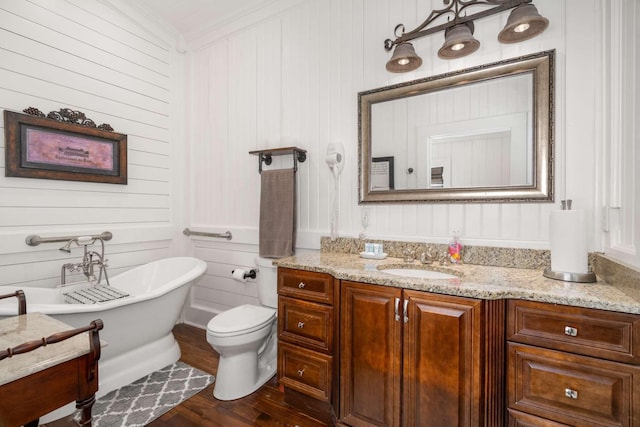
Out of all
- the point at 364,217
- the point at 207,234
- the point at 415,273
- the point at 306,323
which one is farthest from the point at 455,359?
the point at 207,234

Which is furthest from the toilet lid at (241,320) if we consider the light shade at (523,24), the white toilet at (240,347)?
the light shade at (523,24)

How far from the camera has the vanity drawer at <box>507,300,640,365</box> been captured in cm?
108

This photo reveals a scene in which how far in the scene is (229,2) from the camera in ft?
8.84

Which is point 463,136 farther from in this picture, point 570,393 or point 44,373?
point 44,373

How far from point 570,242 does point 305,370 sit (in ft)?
5.01

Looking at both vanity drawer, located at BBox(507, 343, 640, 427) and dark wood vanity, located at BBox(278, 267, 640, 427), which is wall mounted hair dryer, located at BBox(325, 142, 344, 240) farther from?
vanity drawer, located at BBox(507, 343, 640, 427)

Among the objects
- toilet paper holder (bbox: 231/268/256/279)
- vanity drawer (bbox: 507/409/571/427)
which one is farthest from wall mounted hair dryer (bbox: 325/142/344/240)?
vanity drawer (bbox: 507/409/571/427)

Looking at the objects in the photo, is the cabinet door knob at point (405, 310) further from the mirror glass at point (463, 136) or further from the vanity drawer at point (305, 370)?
the mirror glass at point (463, 136)

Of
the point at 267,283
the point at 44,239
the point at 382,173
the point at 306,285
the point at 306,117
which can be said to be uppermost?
the point at 306,117

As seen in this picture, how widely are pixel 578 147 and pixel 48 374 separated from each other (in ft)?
8.14

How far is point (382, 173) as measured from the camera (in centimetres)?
215

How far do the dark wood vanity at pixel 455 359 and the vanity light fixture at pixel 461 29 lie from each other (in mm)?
1344

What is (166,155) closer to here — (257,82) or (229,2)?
(257,82)

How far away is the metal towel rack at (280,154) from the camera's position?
8.01 ft
